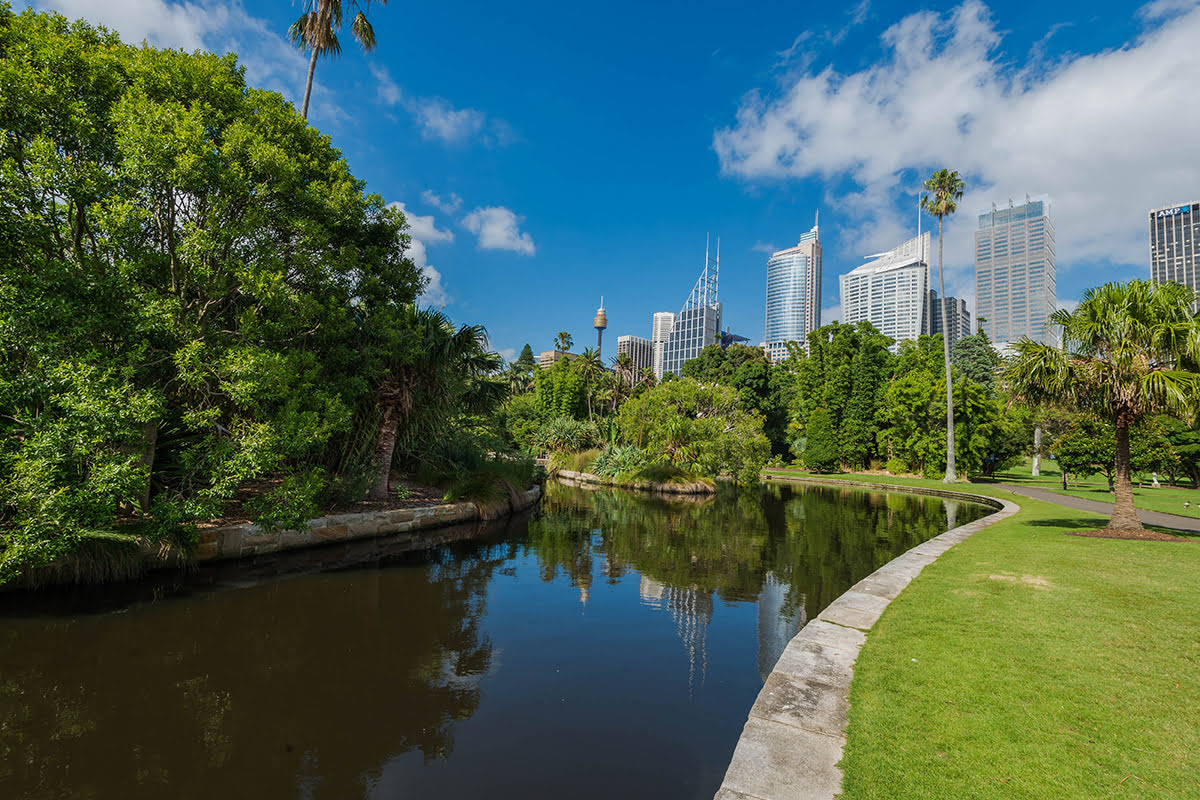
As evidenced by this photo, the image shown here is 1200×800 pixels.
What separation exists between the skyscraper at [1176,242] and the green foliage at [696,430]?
160 meters

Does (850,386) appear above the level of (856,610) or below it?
above

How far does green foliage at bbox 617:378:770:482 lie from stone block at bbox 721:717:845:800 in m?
20.9

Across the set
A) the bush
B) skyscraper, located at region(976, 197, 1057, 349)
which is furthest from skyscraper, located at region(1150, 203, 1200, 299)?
the bush

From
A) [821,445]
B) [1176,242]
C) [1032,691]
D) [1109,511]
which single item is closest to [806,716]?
[1032,691]

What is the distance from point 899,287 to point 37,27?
7266 inches

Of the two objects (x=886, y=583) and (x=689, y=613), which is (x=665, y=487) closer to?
(x=886, y=583)

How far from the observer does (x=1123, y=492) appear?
11.2m

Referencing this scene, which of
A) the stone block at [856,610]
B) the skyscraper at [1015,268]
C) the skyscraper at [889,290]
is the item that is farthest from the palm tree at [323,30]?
the skyscraper at [1015,268]

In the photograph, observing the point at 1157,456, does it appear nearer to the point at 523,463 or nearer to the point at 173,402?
the point at 523,463

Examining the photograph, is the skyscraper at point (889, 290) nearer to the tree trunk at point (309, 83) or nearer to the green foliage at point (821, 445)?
the green foliage at point (821, 445)

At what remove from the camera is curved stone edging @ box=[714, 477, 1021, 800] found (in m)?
2.97

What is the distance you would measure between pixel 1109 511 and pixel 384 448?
21.3 metres

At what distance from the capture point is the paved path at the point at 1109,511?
12.6 meters

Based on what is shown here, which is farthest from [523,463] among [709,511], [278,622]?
[278,622]
